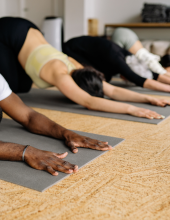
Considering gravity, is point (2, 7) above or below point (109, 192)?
above

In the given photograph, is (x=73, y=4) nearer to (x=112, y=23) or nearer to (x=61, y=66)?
(x=112, y=23)

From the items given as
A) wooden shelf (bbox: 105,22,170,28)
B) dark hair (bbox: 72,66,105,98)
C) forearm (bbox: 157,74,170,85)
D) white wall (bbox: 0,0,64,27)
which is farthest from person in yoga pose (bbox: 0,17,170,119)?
white wall (bbox: 0,0,64,27)

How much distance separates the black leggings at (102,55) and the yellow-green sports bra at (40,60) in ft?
1.92

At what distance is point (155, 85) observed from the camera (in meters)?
2.88

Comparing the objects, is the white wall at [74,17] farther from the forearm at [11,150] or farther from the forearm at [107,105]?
the forearm at [11,150]

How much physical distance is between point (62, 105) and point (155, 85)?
1035 millimetres

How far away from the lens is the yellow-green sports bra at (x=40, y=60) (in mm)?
2283

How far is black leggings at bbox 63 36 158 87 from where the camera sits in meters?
2.77

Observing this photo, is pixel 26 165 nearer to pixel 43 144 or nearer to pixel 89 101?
pixel 43 144

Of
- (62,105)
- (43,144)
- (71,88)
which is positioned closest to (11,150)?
(43,144)

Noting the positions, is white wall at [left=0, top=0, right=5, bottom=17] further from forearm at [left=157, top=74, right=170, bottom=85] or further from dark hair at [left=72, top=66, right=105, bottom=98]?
dark hair at [left=72, top=66, right=105, bottom=98]

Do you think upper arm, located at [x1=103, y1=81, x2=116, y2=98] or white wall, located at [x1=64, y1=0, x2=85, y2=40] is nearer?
upper arm, located at [x1=103, y1=81, x2=116, y2=98]

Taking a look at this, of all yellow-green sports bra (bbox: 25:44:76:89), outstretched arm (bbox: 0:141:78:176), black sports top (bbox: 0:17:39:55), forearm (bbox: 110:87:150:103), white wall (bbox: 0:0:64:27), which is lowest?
forearm (bbox: 110:87:150:103)

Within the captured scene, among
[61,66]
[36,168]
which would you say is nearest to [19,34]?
[61,66]
